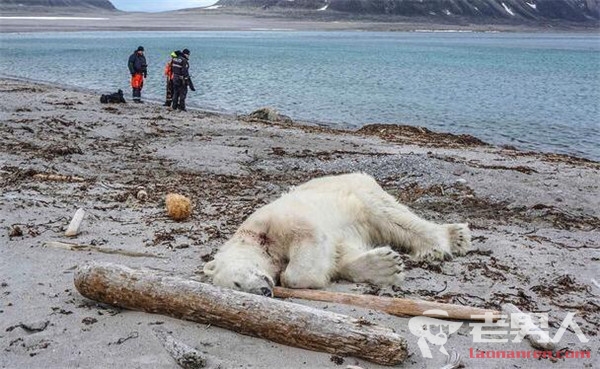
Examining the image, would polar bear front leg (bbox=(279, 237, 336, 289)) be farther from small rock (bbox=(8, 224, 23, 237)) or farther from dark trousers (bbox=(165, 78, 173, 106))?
dark trousers (bbox=(165, 78, 173, 106))

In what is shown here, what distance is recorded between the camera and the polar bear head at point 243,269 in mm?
4277

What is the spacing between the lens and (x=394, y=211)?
6098mm

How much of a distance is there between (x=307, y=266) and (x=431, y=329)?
1133 mm

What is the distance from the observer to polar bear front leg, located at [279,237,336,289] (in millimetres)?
4832

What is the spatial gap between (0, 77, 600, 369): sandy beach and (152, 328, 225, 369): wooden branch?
58 mm

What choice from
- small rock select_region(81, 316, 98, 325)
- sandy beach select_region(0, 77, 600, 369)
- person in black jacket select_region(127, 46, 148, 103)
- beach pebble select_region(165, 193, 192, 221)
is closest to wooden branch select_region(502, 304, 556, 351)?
sandy beach select_region(0, 77, 600, 369)

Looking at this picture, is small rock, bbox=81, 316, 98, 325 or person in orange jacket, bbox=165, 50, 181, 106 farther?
person in orange jacket, bbox=165, 50, 181, 106

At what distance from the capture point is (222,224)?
6.97 metres

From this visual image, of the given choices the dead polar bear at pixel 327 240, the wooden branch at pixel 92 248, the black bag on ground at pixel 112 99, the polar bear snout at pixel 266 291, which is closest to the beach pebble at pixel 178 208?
the wooden branch at pixel 92 248

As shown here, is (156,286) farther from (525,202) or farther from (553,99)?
(553,99)

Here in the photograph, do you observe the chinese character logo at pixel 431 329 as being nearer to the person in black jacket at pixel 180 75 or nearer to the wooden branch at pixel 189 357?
the wooden branch at pixel 189 357

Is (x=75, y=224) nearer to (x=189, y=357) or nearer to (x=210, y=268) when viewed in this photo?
(x=210, y=268)

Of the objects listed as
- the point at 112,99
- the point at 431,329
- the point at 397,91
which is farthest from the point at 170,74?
the point at 397,91

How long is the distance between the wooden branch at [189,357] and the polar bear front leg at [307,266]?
1173 mm
